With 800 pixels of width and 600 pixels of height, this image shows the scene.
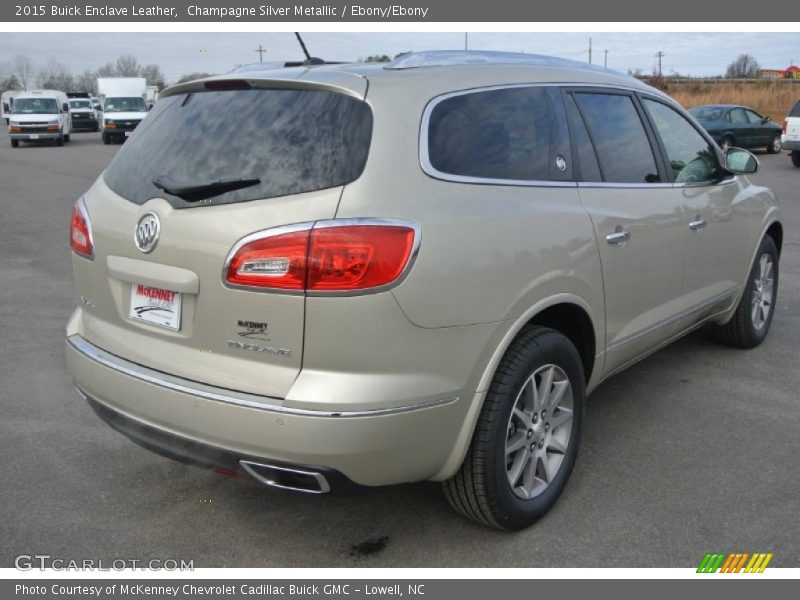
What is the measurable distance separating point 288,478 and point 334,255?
775 millimetres

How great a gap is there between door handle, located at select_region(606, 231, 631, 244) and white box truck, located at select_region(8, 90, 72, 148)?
106 feet

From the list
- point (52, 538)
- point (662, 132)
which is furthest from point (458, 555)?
point (662, 132)

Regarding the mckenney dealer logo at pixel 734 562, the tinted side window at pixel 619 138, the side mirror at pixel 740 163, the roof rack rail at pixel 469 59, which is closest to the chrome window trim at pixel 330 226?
the roof rack rail at pixel 469 59

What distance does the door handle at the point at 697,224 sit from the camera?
4285 millimetres

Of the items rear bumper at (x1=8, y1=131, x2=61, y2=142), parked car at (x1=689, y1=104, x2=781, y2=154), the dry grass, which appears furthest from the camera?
the dry grass

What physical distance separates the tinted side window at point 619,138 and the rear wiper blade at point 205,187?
5.71 feet

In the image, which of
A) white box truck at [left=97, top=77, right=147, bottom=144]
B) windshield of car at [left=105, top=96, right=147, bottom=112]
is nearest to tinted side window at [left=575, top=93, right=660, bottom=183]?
white box truck at [left=97, top=77, right=147, bottom=144]

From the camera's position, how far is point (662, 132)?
170 inches

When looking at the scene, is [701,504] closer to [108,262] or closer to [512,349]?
[512,349]

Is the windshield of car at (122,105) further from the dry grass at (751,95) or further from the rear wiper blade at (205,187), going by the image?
the rear wiper blade at (205,187)

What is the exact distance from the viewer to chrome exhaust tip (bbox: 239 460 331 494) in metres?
2.62

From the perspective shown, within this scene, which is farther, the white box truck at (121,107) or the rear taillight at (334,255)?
the white box truck at (121,107)

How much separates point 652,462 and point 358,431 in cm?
190
